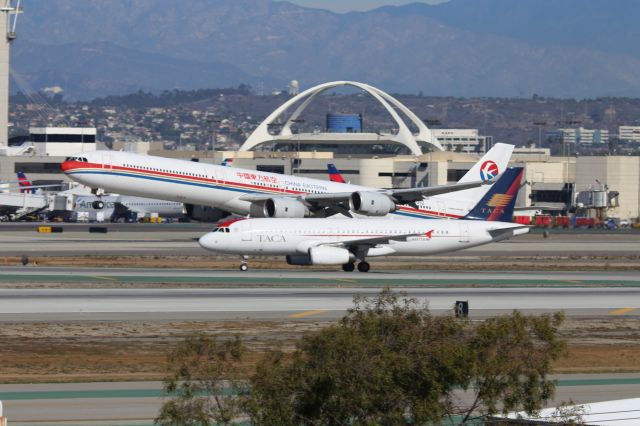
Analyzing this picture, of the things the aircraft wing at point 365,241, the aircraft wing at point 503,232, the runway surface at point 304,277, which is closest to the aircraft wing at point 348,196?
the aircraft wing at point 503,232

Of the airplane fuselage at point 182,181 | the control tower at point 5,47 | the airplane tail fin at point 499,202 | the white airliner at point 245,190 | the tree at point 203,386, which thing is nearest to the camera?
the tree at point 203,386

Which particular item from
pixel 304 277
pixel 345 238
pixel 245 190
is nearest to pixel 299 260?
pixel 345 238

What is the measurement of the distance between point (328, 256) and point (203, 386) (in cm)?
4192

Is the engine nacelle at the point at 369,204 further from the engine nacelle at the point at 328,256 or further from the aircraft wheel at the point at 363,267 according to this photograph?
the engine nacelle at the point at 328,256

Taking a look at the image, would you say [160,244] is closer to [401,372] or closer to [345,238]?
[345,238]

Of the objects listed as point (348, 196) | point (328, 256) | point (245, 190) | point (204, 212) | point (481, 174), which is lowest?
point (328, 256)

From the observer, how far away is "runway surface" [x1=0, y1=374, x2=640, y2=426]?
2709 cm

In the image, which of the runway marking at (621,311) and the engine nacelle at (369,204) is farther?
the engine nacelle at (369,204)

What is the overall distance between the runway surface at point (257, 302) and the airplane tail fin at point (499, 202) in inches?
725

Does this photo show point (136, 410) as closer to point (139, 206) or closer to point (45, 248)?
point (45, 248)

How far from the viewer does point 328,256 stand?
6294 cm

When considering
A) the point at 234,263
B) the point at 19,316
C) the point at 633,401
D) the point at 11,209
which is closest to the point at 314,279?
the point at 234,263

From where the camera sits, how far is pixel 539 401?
2083 cm

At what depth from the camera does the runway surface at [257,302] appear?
44156mm
